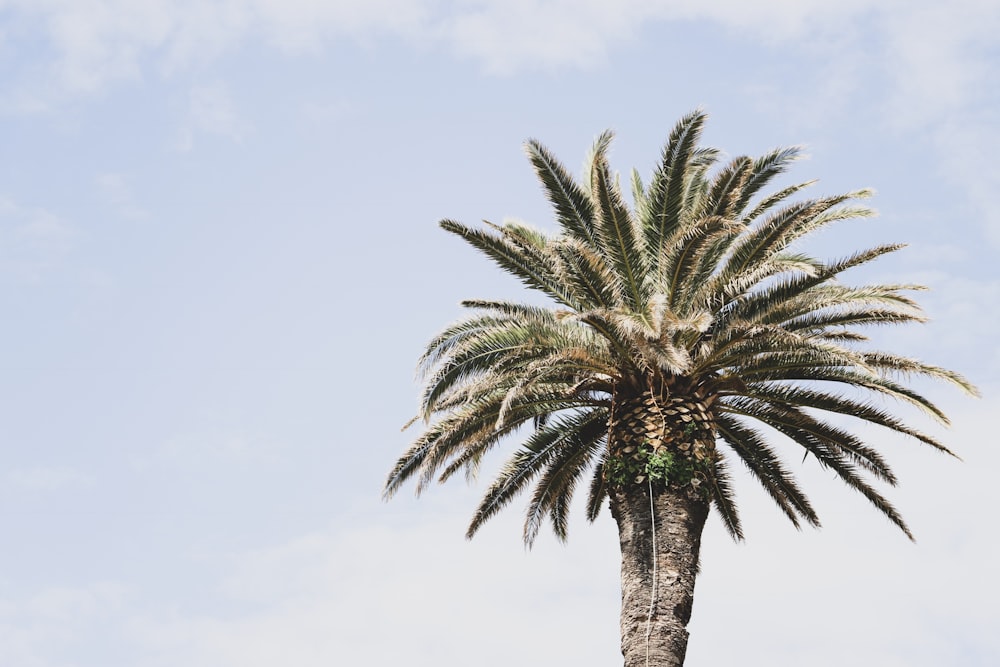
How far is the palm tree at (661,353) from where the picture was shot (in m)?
18.5

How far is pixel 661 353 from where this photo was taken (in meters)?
17.8

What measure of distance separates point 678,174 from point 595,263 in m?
2.48

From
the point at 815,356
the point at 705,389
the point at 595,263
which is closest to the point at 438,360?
the point at 595,263

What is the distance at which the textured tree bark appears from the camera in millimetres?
18109

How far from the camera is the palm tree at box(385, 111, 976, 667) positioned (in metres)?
18.5

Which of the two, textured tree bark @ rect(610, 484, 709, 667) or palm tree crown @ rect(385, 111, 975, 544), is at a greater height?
palm tree crown @ rect(385, 111, 975, 544)

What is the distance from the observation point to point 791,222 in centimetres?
1886

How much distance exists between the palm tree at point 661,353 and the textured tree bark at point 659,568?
23mm

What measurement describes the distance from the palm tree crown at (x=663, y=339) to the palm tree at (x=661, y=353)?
31mm

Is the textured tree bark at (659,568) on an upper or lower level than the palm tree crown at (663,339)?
lower

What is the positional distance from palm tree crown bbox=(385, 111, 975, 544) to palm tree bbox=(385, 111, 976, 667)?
0.10 ft

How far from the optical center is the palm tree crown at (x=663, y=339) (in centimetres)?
1870

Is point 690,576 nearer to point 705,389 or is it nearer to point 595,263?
point 705,389

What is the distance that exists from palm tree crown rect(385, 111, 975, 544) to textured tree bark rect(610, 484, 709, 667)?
11.1 inches
